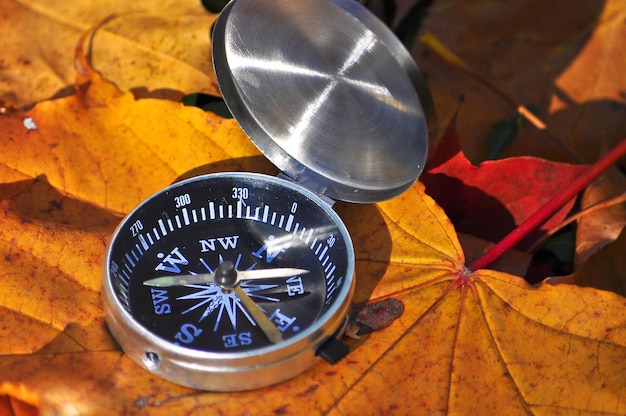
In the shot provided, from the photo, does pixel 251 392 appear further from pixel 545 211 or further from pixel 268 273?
pixel 545 211

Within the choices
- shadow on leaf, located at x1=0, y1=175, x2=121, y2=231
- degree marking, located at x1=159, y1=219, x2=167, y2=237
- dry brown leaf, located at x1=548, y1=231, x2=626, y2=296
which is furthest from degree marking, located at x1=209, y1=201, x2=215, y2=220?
dry brown leaf, located at x1=548, y1=231, x2=626, y2=296

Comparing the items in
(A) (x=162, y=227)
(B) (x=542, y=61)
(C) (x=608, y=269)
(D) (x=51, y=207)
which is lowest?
(D) (x=51, y=207)

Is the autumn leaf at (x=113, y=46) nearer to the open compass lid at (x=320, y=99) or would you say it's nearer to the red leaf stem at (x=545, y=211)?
the open compass lid at (x=320, y=99)

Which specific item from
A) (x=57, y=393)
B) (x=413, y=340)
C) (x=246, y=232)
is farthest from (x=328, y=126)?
(x=57, y=393)

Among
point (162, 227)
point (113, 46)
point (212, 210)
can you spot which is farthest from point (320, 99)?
point (113, 46)

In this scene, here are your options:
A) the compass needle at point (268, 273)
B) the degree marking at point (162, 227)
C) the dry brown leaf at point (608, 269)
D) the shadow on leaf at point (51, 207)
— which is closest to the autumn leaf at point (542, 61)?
the dry brown leaf at point (608, 269)

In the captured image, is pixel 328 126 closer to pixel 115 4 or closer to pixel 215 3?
pixel 215 3

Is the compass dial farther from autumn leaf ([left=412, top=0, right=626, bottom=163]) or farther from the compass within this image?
autumn leaf ([left=412, top=0, right=626, bottom=163])
